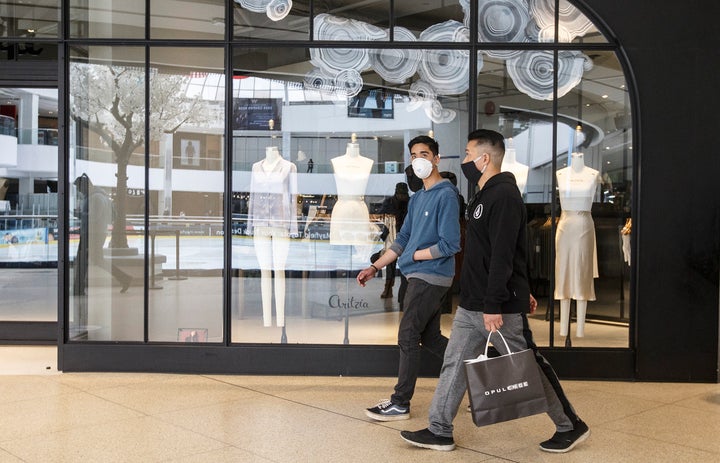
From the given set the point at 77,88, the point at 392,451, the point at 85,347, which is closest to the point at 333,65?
the point at 77,88

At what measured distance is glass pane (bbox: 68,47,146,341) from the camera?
5.96 m

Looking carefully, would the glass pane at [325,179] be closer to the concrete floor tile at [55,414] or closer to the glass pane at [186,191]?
the glass pane at [186,191]

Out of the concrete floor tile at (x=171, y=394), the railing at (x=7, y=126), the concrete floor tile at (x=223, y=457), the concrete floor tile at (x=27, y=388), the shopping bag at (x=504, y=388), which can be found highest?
the railing at (x=7, y=126)

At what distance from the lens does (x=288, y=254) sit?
20.3 ft

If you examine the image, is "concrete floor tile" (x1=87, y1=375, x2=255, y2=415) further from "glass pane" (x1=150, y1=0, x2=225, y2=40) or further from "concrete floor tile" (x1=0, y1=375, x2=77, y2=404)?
"glass pane" (x1=150, y1=0, x2=225, y2=40)

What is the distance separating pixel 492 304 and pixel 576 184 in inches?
102

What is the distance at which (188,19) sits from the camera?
5891 mm

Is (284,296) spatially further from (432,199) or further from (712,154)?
(712,154)

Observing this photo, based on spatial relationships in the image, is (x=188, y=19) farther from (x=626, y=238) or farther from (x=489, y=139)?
(x=626, y=238)

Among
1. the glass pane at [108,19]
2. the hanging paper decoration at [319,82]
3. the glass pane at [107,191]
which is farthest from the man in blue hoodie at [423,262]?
the glass pane at [108,19]

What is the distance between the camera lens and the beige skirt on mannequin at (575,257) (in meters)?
6.00

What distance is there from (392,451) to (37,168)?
4.96 meters

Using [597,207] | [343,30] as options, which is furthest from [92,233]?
[597,207]

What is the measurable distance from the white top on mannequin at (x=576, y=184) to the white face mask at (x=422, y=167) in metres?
1.84
